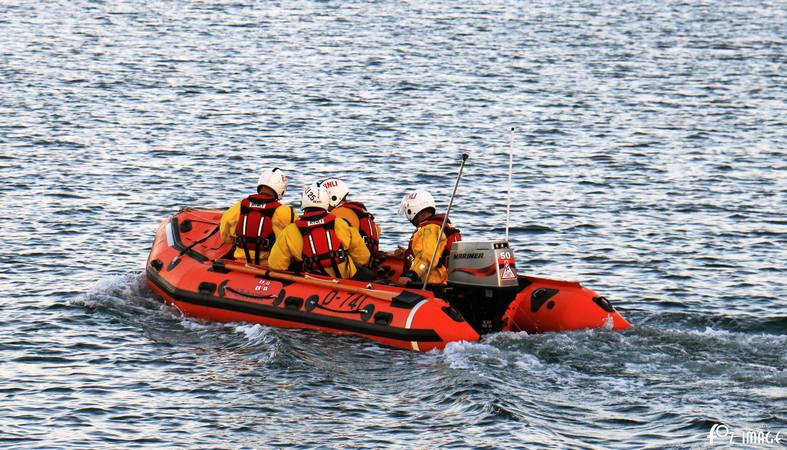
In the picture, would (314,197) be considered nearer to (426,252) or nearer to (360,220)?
(360,220)

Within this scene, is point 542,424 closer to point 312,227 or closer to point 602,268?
point 312,227

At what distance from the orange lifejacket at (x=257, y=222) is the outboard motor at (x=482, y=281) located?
2.09 metres

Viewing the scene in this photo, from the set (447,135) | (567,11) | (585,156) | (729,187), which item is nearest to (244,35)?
(567,11)

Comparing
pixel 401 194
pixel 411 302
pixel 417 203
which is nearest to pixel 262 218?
pixel 417 203

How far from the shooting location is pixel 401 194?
71.1 ft

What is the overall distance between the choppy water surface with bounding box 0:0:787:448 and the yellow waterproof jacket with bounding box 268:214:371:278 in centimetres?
86

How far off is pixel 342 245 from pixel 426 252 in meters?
0.94

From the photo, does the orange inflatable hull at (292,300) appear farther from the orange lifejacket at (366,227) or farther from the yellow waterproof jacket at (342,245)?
the orange lifejacket at (366,227)

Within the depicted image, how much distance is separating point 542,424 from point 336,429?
1672mm

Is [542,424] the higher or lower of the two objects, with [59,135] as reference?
lower

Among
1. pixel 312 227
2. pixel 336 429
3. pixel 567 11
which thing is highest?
pixel 567 11

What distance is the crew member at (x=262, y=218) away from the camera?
14391mm

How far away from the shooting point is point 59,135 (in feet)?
82.5

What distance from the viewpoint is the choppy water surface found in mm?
11422
